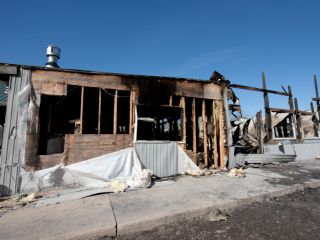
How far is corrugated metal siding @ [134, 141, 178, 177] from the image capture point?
756cm

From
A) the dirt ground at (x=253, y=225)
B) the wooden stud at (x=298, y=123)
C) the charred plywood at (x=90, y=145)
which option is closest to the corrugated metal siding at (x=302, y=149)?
the wooden stud at (x=298, y=123)

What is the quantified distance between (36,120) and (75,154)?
164 cm

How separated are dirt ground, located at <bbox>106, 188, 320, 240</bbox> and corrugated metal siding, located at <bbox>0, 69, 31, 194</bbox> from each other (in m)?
4.42

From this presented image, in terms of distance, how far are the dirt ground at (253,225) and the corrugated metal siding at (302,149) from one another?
7822 mm

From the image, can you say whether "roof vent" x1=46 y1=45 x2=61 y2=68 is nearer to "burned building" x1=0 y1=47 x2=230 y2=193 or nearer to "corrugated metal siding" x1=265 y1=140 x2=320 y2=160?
"burned building" x1=0 y1=47 x2=230 y2=193

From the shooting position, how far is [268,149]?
1210 centimetres

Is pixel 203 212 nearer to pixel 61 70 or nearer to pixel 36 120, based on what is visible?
pixel 36 120

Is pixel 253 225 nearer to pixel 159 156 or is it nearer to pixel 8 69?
pixel 159 156

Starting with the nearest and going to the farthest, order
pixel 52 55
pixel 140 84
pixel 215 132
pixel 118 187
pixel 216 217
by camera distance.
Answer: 1. pixel 216 217
2. pixel 118 187
3. pixel 140 84
4. pixel 215 132
5. pixel 52 55

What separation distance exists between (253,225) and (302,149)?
11.5 meters

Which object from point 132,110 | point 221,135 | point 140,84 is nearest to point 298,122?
point 221,135

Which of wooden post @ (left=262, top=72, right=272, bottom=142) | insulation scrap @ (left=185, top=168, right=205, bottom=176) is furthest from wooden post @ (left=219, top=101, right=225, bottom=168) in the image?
wooden post @ (left=262, top=72, right=272, bottom=142)

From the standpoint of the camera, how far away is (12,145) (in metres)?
6.19

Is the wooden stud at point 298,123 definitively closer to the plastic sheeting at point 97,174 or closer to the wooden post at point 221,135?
the wooden post at point 221,135
